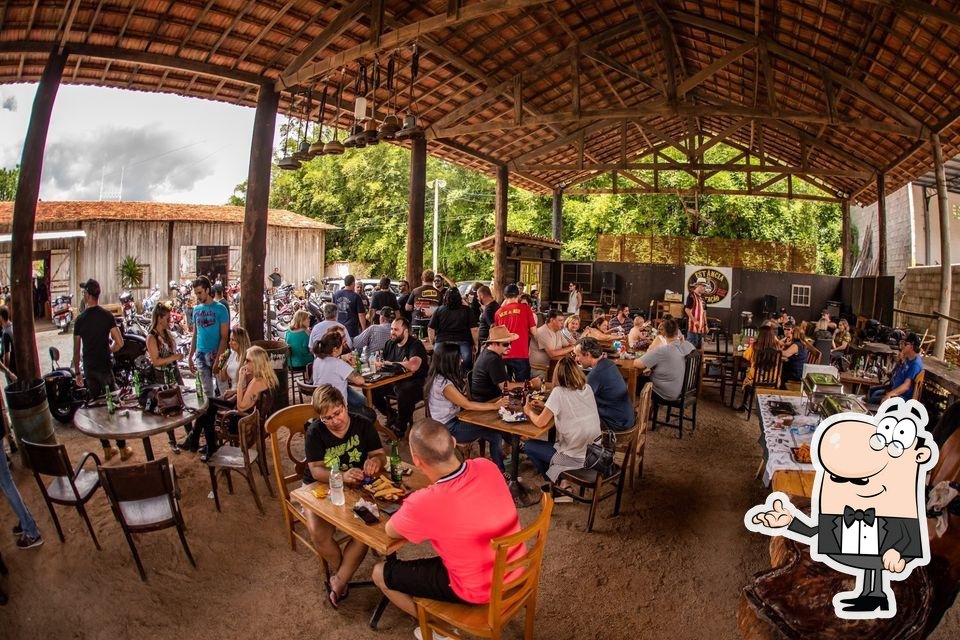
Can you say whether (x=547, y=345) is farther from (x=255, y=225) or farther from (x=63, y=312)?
(x=63, y=312)

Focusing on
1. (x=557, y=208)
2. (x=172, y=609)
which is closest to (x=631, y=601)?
(x=172, y=609)

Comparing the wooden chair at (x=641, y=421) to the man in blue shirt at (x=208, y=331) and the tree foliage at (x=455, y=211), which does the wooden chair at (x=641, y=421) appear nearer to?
the man in blue shirt at (x=208, y=331)

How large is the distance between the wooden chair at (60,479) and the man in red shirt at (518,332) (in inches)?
161

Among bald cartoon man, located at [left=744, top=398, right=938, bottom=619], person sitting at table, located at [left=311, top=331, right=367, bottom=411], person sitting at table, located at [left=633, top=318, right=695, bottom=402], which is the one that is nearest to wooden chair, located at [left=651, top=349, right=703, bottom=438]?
person sitting at table, located at [left=633, top=318, right=695, bottom=402]

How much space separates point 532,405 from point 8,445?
541 centimetres

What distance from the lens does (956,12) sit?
5.91 m

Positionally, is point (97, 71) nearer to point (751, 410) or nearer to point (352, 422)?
point (352, 422)

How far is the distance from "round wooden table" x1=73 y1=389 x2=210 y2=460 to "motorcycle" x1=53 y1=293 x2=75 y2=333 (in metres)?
11.1

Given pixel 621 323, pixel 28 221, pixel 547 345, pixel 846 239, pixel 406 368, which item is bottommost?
pixel 406 368

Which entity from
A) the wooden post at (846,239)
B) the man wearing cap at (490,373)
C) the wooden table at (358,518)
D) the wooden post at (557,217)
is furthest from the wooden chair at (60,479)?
the wooden post at (846,239)

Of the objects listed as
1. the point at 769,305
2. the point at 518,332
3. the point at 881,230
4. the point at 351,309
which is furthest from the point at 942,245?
the point at 351,309

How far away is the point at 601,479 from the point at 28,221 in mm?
5952

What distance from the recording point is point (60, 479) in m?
4.11

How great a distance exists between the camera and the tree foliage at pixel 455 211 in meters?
22.6
